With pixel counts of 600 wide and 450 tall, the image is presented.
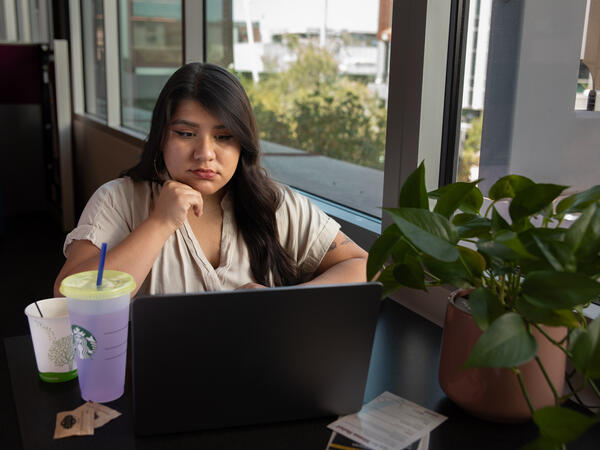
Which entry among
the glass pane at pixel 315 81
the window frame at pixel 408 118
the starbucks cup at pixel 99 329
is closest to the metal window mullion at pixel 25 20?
the glass pane at pixel 315 81

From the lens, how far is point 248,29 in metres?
2.87

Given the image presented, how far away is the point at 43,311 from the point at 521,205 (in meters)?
0.76

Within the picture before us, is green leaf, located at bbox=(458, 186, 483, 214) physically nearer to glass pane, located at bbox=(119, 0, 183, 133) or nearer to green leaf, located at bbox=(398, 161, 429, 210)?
green leaf, located at bbox=(398, 161, 429, 210)

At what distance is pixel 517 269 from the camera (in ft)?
2.60

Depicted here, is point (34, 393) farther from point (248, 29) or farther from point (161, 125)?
point (248, 29)

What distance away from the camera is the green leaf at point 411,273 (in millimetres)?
858

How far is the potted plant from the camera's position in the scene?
0.64 metres

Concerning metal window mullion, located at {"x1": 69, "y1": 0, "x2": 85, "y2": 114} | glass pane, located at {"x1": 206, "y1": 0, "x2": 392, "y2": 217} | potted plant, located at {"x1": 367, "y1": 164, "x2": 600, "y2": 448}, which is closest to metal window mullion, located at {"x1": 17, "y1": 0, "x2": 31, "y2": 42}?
metal window mullion, located at {"x1": 69, "y1": 0, "x2": 85, "y2": 114}

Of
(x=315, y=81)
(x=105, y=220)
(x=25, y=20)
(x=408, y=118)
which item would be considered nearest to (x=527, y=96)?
(x=408, y=118)

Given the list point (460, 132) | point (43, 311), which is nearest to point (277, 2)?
point (460, 132)

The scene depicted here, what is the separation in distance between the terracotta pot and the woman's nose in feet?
2.04

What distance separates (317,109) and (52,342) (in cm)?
199

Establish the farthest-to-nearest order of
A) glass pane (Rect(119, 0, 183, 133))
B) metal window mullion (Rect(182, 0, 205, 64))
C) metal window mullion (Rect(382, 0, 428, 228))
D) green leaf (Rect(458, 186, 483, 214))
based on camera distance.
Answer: glass pane (Rect(119, 0, 183, 133))
metal window mullion (Rect(182, 0, 205, 64))
metal window mullion (Rect(382, 0, 428, 228))
green leaf (Rect(458, 186, 483, 214))

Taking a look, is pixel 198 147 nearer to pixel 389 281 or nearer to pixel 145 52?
pixel 389 281
